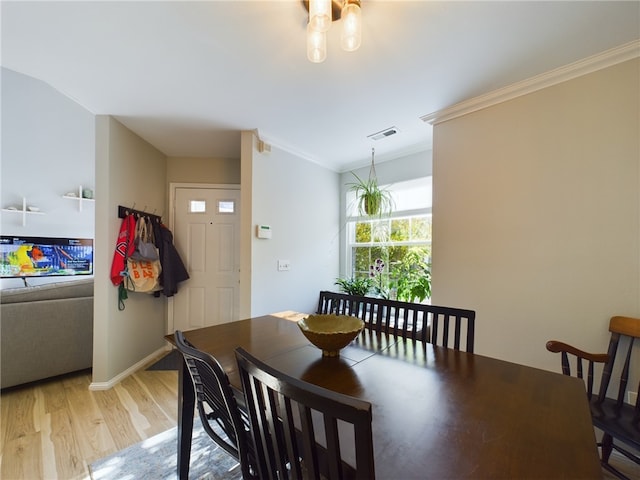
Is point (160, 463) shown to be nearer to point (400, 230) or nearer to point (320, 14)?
point (320, 14)

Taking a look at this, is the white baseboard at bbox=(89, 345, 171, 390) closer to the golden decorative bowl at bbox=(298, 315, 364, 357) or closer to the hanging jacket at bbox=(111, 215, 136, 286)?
the hanging jacket at bbox=(111, 215, 136, 286)

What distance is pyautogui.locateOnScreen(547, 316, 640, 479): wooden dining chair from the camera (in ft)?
4.16

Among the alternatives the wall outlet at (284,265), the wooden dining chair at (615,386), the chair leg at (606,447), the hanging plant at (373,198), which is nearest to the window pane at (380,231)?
the hanging plant at (373,198)

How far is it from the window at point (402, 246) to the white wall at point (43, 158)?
379cm

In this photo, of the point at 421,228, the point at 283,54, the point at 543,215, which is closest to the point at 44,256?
the point at 283,54

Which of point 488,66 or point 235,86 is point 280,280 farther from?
point 488,66

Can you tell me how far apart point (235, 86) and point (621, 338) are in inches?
118

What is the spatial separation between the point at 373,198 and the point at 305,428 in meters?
2.99

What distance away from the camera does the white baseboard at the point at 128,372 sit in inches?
95.5

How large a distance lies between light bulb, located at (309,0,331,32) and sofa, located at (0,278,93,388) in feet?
10.5

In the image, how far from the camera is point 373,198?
3346mm

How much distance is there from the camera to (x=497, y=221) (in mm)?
2066

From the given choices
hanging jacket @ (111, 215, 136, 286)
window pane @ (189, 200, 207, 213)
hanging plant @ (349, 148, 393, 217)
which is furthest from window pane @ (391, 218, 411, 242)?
hanging jacket @ (111, 215, 136, 286)

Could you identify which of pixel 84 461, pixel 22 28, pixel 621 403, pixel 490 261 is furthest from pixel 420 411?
pixel 22 28
